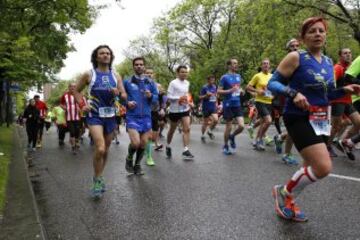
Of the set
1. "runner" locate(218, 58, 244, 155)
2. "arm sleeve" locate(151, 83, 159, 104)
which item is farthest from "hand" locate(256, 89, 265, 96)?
"arm sleeve" locate(151, 83, 159, 104)

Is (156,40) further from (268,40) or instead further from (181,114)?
A: (181,114)

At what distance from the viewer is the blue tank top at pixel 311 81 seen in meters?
4.37

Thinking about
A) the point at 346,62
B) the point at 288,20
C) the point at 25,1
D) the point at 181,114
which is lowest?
the point at 181,114

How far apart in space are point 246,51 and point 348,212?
120 ft

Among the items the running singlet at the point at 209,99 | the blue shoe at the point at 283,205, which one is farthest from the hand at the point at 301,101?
the running singlet at the point at 209,99

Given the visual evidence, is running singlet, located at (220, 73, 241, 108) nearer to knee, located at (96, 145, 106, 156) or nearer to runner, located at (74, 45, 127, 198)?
runner, located at (74, 45, 127, 198)

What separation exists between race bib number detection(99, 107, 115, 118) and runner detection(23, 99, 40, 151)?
850 centimetres

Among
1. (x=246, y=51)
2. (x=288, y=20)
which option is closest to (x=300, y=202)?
(x=288, y=20)

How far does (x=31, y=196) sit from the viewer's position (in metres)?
6.01

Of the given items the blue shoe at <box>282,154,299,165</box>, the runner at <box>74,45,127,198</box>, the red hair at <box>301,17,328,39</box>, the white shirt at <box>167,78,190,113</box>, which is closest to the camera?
the red hair at <box>301,17,328,39</box>

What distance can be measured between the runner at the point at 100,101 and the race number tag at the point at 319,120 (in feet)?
9.31

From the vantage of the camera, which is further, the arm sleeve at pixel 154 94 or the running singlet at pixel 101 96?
the arm sleeve at pixel 154 94

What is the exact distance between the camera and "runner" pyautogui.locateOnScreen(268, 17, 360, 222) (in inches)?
168

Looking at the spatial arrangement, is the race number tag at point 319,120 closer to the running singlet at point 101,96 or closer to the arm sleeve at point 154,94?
the running singlet at point 101,96
